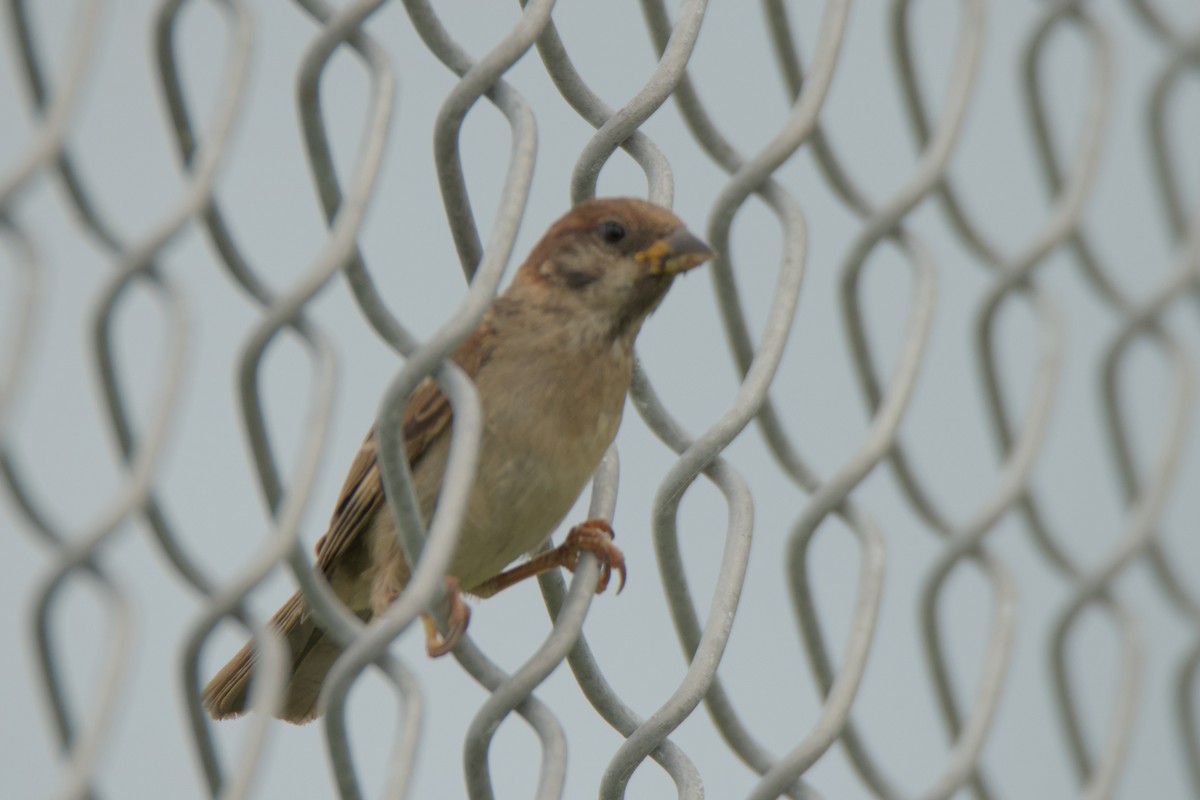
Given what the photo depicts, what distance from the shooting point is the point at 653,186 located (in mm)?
1936

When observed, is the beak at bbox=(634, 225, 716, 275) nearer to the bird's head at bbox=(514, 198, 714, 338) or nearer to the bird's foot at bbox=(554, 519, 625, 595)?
the bird's head at bbox=(514, 198, 714, 338)

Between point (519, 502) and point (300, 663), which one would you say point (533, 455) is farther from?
point (300, 663)

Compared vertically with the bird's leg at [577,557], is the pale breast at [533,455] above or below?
above

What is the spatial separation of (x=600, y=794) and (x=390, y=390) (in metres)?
0.51

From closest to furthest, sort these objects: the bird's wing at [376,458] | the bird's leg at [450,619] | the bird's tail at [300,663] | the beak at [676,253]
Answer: the bird's leg at [450,619]
the beak at [676,253]
the bird's wing at [376,458]
the bird's tail at [300,663]

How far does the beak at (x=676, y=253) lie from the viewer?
2586 mm

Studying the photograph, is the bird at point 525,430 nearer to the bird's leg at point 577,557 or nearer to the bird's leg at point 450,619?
the bird's leg at point 577,557

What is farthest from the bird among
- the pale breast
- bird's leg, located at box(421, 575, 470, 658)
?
bird's leg, located at box(421, 575, 470, 658)

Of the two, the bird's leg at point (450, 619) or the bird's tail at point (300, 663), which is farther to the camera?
the bird's tail at point (300, 663)

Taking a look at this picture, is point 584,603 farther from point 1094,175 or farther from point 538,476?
point 1094,175

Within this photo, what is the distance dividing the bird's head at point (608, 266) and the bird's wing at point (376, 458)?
0.15 m

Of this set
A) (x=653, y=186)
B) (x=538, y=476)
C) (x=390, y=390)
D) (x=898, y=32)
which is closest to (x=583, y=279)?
(x=538, y=476)

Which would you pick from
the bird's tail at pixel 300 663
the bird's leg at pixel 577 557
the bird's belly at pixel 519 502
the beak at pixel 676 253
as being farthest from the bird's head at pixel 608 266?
the bird's tail at pixel 300 663

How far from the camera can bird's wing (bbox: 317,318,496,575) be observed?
2695 millimetres
